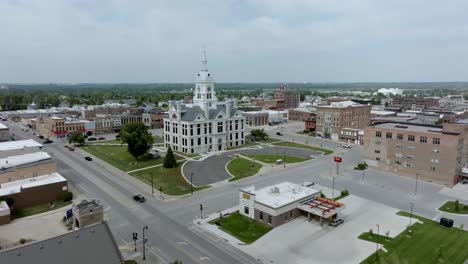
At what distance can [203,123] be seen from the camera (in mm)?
94438

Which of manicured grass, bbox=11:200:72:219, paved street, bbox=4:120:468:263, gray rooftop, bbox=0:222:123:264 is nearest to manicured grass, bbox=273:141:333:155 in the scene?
paved street, bbox=4:120:468:263

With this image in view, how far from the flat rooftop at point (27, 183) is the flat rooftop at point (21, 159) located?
5684 millimetres

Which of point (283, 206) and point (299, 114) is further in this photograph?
point (299, 114)

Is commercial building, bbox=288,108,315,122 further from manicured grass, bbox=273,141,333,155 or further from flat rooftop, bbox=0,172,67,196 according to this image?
flat rooftop, bbox=0,172,67,196

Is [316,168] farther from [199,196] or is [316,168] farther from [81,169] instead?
[81,169]

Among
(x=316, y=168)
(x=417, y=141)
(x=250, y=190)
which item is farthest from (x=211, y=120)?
(x=417, y=141)

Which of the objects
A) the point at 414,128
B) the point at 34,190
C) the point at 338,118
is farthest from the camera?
the point at 338,118

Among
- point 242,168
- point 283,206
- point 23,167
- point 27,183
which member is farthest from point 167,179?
point 283,206

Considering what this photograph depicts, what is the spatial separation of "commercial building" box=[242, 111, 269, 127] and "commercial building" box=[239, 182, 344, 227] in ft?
311

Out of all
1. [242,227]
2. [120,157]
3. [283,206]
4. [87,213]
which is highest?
[87,213]

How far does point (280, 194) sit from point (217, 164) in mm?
31457

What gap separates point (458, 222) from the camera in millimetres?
48969

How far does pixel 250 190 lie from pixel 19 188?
1587 inches

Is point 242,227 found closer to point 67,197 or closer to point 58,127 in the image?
point 67,197
